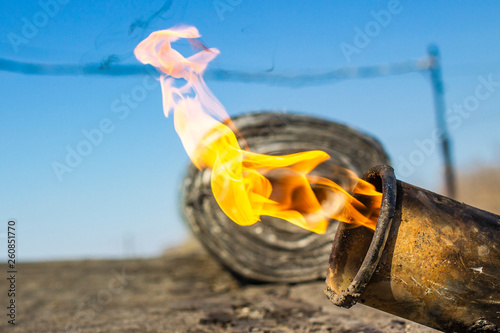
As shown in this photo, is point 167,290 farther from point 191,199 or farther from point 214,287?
point 191,199

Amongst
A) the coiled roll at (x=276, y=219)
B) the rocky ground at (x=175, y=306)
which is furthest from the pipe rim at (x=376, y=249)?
the coiled roll at (x=276, y=219)

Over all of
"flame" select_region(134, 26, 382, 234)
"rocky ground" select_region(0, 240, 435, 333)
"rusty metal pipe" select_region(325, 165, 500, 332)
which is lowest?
"rocky ground" select_region(0, 240, 435, 333)

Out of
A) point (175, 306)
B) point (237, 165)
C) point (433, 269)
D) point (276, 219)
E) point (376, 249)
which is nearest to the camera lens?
point (376, 249)

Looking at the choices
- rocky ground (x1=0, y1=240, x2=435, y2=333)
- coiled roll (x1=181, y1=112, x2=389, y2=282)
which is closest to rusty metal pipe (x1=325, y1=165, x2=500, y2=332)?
rocky ground (x1=0, y1=240, x2=435, y2=333)

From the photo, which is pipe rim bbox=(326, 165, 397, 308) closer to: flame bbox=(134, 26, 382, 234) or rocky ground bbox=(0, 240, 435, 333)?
flame bbox=(134, 26, 382, 234)

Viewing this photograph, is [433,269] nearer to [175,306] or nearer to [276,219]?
[175,306]

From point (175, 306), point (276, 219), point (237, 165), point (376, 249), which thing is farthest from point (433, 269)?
point (276, 219)

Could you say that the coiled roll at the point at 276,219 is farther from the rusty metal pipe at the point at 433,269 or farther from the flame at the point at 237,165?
the rusty metal pipe at the point at 433,269

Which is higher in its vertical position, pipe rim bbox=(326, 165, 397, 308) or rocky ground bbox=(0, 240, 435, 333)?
pipe rim bbox=(326, 165, 397, 308)
